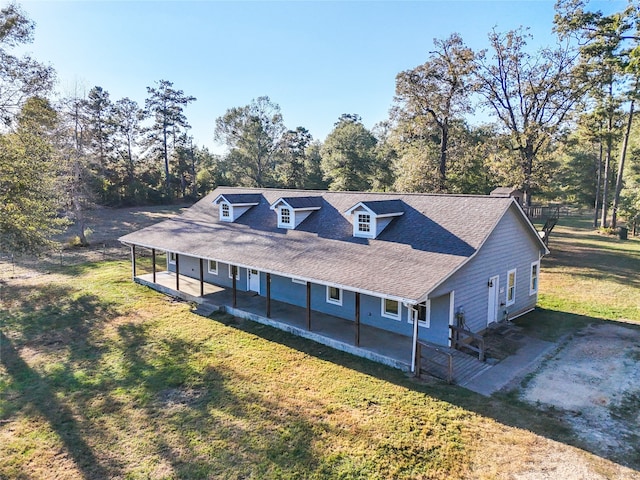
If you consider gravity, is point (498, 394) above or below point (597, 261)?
below

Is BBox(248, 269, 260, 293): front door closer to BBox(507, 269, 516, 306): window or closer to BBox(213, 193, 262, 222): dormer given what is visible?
BBox(213, 193, 262, 222): dormer

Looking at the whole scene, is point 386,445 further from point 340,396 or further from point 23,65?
point 23,65

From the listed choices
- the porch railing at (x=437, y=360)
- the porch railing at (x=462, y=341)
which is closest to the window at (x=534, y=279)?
the porch railing at (x=462, y=341)

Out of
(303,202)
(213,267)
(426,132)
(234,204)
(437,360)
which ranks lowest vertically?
(437,360)

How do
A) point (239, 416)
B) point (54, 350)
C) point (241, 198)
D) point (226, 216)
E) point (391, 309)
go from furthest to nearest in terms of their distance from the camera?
point (226, 216) → point (241, 198) → point (391, 309) → point (54, 350) → point (239, 416)

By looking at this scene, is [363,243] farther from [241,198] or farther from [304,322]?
[241,198]

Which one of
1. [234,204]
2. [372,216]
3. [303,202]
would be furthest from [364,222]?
[234,204]

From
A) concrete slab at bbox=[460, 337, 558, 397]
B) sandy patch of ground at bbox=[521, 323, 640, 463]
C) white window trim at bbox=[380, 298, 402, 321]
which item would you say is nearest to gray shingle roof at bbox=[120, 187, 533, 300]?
white window trim at bbox=[380, 298, 402, 321]
